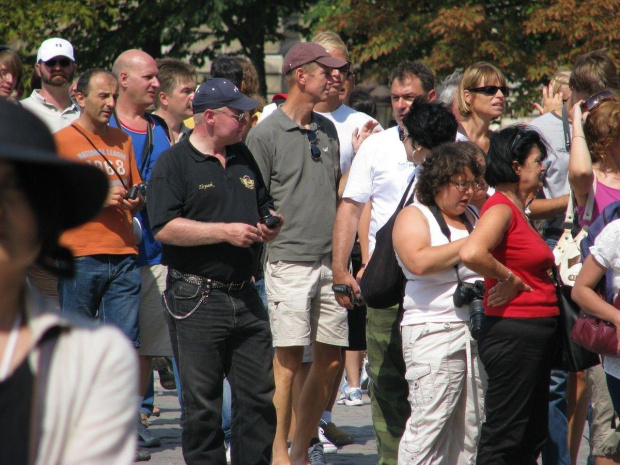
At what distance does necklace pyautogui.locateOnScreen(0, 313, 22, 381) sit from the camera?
152 cm

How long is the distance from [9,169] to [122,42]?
20.7 m

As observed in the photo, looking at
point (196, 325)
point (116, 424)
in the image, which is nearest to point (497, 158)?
point (196, 325)

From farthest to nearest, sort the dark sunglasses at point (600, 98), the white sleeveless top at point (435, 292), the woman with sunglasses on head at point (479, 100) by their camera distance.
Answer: the woman with sunglasses on head at point (479, 100) < the dark sunglasses at point (600, 98) < the white sleeveless top at point (435, 292)

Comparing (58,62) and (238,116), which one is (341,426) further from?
(58,62)

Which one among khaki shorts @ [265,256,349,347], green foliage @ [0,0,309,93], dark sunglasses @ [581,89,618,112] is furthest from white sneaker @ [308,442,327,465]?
green foliage @ [0,0,309,93]

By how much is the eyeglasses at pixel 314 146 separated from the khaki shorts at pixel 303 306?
25.0 inches

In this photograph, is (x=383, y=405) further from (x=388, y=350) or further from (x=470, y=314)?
(x=470, y=314)

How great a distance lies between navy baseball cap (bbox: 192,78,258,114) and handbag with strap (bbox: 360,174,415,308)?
980mm

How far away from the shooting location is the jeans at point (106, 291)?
5.98 m

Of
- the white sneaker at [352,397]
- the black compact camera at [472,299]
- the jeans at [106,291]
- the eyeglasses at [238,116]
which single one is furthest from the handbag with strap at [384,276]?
the white sneaker at [352,397]

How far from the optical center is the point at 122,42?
21516mm

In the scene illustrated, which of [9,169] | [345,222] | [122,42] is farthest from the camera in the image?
[122,42]

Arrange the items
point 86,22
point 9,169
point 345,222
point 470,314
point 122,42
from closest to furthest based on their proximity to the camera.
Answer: point 9,169 < point 470,314 < point 345,222 < point 86,22 < point 122,42

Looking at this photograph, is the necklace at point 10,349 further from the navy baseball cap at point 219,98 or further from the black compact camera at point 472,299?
the navy baseball cap at point 219,98
